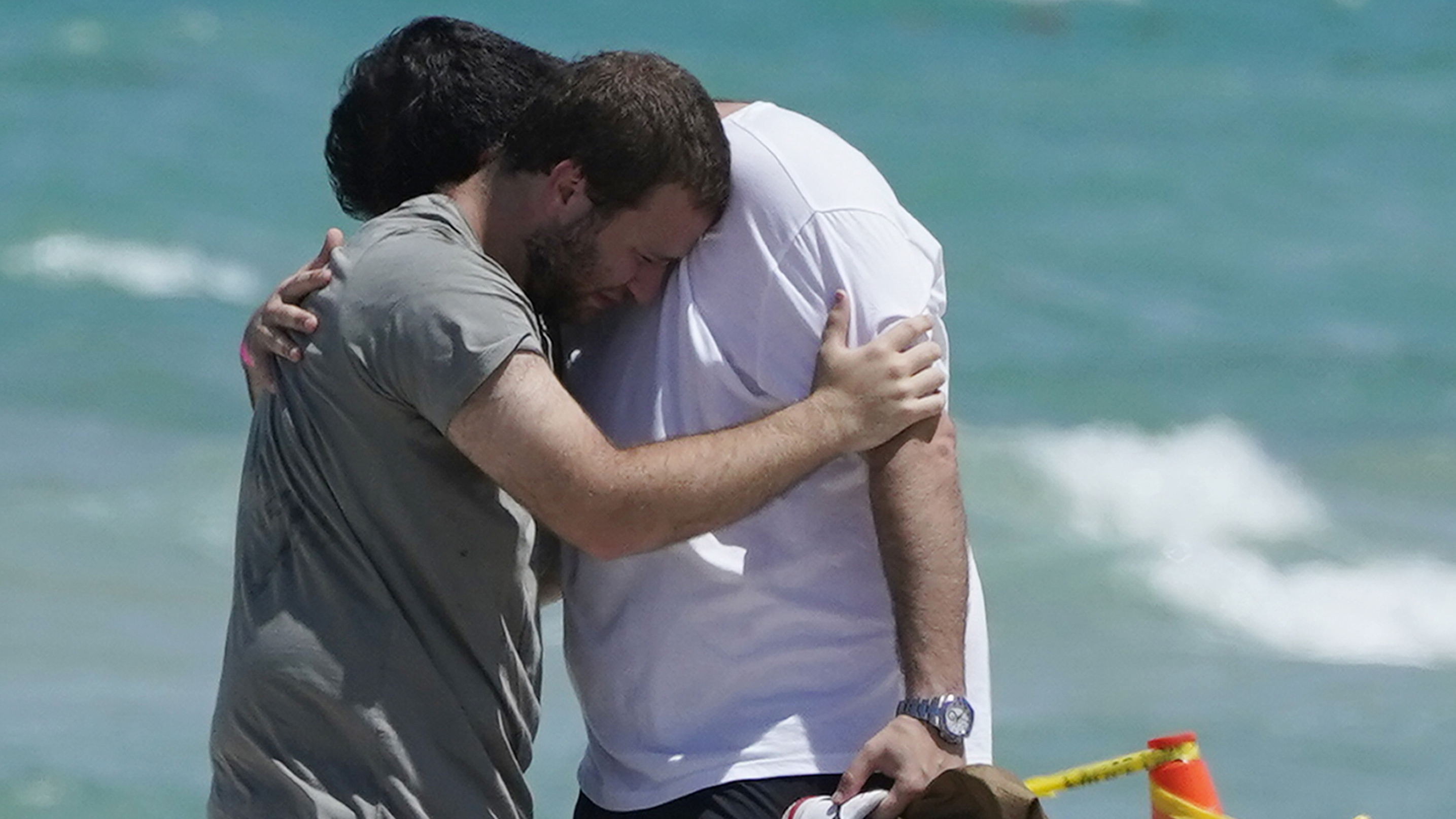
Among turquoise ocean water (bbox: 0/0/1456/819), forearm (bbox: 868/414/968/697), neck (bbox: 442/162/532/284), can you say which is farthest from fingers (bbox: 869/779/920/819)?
turquoise ocean water (bbox: 0/0/1456/819)

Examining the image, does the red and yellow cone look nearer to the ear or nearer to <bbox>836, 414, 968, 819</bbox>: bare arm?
<bbox>836, 414, 968, 819</bbox>: bare arm

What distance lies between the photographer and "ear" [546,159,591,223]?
2.62 metres

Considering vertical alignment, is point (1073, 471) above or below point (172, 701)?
above

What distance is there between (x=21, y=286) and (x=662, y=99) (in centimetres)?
847

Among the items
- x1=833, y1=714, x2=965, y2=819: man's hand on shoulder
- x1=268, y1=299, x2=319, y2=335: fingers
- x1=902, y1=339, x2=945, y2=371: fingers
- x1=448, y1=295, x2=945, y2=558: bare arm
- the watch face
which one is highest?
x1=902, y1=339, x2=945, y2=371: fingers

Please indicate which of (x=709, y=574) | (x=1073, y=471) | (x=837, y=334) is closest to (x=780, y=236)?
(x=837, y=334)

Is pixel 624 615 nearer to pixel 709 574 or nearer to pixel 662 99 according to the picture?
pixel 709 574

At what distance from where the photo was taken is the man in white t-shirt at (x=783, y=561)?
104 inches

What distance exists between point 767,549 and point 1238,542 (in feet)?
19.1

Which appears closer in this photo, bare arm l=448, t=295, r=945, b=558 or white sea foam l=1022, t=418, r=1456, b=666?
bare arm l=448, t=295, r=945, b=558

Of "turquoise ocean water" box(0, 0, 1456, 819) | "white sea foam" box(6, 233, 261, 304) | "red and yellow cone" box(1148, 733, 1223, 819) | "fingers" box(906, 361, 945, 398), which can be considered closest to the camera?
"fingers" box(906, 361, 945, 398)

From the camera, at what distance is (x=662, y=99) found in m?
2.60

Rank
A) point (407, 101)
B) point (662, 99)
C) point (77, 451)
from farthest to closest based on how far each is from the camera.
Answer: point (77, 451)
point (407, 101)
point (662, 99)

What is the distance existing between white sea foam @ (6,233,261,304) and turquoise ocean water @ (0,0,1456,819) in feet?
0.07
